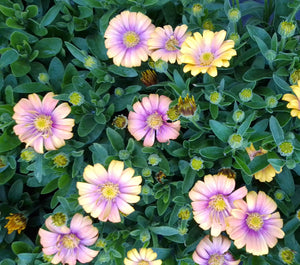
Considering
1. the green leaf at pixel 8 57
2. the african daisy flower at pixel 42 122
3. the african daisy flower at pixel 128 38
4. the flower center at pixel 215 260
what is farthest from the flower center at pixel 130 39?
the flower center at pixel 215 260

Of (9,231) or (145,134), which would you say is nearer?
(145,134)

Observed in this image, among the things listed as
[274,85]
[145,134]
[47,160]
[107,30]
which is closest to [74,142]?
[47,160]

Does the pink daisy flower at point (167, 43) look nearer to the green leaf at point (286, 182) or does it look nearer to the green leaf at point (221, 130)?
the green leaf at point (221, 130)

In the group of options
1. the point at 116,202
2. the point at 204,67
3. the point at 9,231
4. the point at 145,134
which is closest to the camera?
the point at 204,67

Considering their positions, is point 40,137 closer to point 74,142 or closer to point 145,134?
point 74,142

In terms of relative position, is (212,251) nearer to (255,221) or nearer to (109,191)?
(255,221)

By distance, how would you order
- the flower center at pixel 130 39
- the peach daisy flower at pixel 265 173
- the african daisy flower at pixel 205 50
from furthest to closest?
the flower center at pixel 130 39 → the peach daisy flower at pixel 265 173 → the african daisy flower at pixel 205 50

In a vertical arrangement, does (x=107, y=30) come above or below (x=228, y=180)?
above
